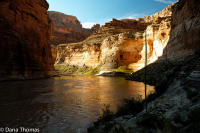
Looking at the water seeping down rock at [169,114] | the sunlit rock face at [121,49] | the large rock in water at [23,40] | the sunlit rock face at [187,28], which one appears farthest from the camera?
the sunlit rock face at [121,49]

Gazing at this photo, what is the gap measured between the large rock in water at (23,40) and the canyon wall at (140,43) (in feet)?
57.6

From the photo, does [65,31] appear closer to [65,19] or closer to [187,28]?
[65,19]

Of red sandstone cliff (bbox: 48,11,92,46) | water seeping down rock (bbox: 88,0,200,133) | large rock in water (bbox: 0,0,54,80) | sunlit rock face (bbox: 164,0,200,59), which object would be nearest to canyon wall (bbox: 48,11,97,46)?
red sandstone cliff (bbox: 48,11,92,46)

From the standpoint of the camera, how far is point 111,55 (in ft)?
118

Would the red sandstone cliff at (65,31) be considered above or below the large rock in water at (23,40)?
above

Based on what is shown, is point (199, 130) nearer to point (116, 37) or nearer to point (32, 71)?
point (32, 71)

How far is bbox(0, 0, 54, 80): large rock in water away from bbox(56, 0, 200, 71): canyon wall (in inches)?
691

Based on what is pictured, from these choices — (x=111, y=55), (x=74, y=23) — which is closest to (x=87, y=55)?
(x=111, y=55)

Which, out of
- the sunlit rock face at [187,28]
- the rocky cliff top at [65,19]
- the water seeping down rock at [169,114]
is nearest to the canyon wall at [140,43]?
the sunlit rock face at [187,28]

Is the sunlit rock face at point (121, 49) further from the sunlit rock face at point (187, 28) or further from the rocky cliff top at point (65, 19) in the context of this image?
the rocky cliff top at point (65, 19)

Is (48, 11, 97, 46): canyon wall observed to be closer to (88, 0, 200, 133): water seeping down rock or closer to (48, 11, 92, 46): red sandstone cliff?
(48, 11, 92, 46): red sandstone cliff

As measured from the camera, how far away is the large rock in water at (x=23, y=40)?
14.6 metres

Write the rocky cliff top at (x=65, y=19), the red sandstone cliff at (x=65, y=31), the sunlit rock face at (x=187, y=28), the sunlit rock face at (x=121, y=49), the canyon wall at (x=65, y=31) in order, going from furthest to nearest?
the rocky cliff top at (x=65, y=19) → the red sandstone cliff at (x=65, y=31) → the canyon wall at (x=65, y=31) → the sunlit rock face at (x=121, y=49) → the sunlit rock face at (x=187, y=28)

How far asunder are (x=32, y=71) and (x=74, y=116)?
52.6 feet
